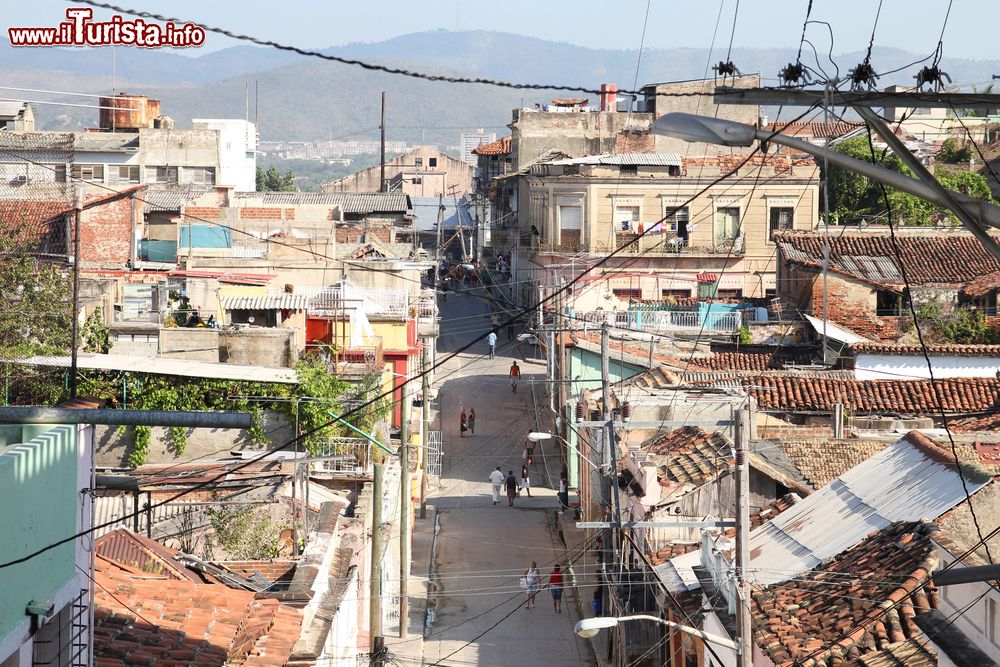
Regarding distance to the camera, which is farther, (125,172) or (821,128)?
(125,172)

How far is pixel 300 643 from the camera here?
13.0 m

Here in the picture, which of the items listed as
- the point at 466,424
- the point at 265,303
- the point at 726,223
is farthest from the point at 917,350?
the point at 726,223

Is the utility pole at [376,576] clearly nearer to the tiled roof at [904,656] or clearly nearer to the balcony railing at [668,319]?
the tiled roof at [904,656]

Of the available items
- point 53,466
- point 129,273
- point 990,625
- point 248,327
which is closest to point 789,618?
point 990,625

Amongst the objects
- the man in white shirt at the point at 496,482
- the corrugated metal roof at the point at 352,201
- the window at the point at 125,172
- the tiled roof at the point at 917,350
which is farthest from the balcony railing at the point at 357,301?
the corrugated metal roof at the point at 352,201

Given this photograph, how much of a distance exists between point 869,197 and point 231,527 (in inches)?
1590

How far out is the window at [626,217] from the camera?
48.2m

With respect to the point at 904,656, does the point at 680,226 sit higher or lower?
higher

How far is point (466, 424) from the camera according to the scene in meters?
40.2

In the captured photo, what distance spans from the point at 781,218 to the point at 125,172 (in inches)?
1065

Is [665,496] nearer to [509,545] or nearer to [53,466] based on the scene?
[509,545]

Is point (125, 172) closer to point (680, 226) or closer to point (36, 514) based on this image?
point (680, 226)

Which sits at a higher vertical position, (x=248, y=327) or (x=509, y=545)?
(x=248, y=327)

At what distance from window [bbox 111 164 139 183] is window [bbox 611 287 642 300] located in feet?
75.7
